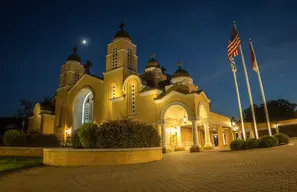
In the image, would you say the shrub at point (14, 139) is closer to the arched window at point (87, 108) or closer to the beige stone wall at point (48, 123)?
the arched window at point (87, 108)

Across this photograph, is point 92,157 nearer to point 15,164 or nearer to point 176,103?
point 15,164

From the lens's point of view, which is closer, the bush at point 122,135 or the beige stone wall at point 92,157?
the beige stone wall at point 92,157

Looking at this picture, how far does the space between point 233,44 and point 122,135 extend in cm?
1339

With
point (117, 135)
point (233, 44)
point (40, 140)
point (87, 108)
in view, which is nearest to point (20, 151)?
point (40, 140)

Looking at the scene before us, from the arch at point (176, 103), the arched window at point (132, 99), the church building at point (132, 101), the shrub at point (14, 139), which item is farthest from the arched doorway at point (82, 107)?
the arch at point (176, 103)

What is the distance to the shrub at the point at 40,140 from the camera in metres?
20.7

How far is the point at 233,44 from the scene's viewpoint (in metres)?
18.9

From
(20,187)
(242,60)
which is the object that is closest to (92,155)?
(20,187)

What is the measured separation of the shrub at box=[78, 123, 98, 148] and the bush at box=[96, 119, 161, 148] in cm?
58

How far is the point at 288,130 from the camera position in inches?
1567

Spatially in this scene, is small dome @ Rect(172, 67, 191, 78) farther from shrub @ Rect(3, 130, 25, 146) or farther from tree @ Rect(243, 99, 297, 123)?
tree @ Rect(243, 99, 297, 123)

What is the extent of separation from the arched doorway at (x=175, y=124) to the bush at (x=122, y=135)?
992cm

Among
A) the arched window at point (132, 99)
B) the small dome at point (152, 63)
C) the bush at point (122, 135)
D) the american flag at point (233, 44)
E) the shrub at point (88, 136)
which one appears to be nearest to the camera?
the bush at point (122, 135)

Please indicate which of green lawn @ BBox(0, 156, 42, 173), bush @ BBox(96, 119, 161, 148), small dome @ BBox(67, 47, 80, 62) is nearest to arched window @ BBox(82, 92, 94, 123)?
small dome @ BBox(67, 47, 80, 62)
